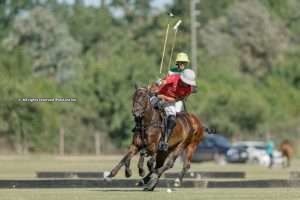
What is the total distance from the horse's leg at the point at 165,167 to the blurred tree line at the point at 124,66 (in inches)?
1561

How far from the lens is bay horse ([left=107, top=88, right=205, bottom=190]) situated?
79.8 ft

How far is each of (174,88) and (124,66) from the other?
5062cm

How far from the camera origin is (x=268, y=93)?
90.8 m

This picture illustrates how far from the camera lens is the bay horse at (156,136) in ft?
79.8

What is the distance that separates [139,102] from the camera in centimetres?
2419

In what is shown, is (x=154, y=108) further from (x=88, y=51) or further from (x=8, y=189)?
(x=88, y=51)

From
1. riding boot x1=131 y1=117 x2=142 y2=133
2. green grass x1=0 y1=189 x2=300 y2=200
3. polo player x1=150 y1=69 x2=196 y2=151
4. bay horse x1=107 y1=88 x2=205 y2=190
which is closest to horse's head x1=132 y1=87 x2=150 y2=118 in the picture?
bay horse x1=107 y1=88 x2=205 y2=190

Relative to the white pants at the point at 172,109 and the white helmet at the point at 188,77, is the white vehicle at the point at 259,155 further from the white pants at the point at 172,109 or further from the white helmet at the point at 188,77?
the white helmet at the point at 188,77

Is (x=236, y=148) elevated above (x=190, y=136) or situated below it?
below

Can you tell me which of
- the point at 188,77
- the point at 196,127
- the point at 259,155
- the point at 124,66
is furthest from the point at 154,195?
the point at 124,66

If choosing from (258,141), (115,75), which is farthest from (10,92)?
(258,141)

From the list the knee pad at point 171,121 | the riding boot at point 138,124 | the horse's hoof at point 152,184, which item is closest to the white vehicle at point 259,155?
the knee pad at point 171,121

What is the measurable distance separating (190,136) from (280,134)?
5420 centimetres

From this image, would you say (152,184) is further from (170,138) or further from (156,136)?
(170,138)
